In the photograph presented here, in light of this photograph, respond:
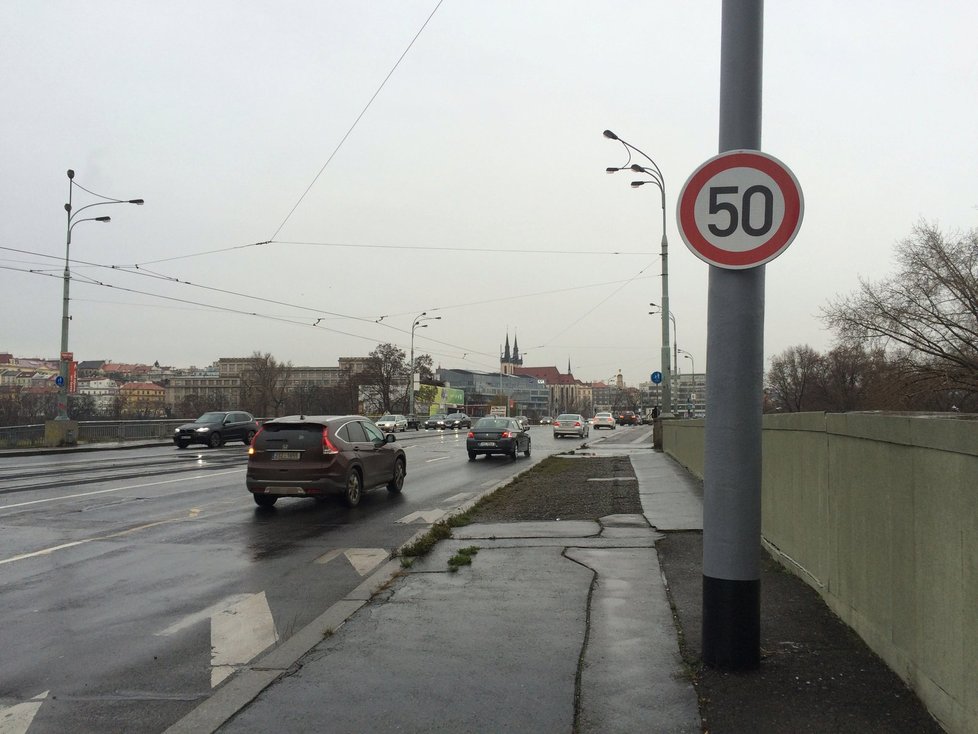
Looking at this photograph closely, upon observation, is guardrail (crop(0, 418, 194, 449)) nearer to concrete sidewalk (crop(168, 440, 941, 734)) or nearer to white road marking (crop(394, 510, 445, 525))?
white road marking (crop(394, 510, 445, 525))

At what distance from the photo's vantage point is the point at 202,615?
6.15 metres

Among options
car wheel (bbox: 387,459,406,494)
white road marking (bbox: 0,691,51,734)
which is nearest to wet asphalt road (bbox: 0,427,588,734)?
white road marking (bbox: 0,691,51,734)

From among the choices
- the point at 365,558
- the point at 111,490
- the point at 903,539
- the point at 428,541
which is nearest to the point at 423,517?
the point at 428,541

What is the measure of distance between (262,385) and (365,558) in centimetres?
8572

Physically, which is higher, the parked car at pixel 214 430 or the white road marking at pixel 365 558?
the parked car at pixel 214 430

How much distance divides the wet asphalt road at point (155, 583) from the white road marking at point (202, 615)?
0.02 metres

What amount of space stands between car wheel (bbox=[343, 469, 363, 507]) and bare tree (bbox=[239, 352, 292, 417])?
75.8 meters

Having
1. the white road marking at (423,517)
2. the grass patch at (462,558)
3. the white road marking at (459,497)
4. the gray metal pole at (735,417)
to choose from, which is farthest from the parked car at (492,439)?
the gray metal pole at (735,417)

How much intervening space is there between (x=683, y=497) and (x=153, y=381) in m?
170

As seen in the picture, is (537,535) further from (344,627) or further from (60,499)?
(60,499)

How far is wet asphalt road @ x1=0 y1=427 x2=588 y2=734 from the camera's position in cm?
448

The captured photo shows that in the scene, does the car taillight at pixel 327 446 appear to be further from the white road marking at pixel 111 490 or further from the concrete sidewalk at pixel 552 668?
the concrete sidewalk at pixel 552 668

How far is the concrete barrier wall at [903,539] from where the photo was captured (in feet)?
10.5

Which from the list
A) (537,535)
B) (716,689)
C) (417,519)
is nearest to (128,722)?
(716,689)
